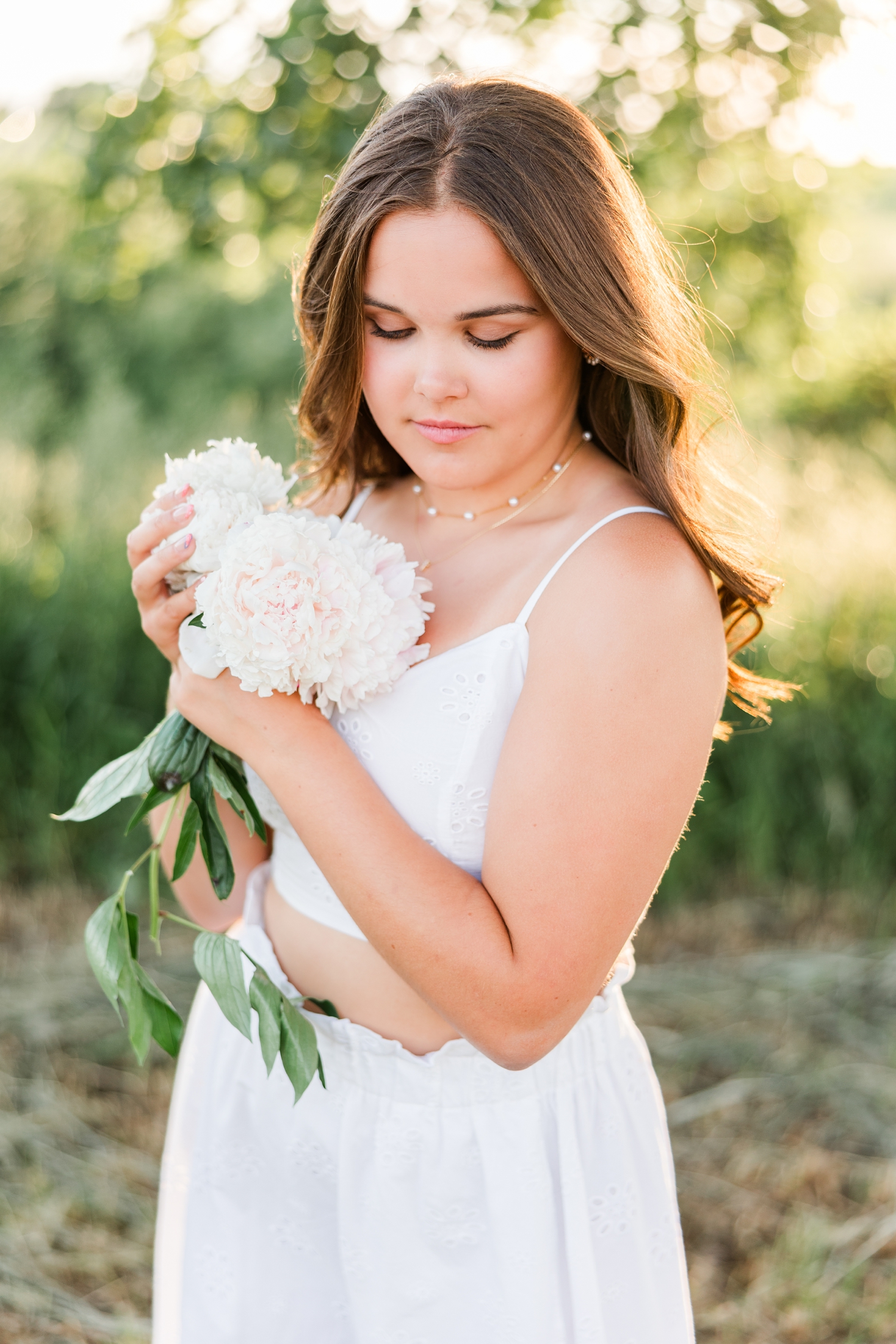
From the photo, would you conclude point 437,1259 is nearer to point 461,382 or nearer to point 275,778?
point 275,778

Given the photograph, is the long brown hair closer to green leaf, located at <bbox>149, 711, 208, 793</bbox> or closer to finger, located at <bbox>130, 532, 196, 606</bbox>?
finger, located at <bbox>130, 532, 196, 606</bbox>

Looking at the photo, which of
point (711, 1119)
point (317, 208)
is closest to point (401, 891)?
point (711, 1119)

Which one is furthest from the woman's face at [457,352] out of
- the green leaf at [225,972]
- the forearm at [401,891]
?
the green leaf at [225,972]

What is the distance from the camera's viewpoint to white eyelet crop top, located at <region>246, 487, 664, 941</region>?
3.96 ft

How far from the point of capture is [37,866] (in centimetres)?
372

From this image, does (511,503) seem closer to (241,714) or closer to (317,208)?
(241,714)

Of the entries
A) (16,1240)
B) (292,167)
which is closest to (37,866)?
(16,1240)

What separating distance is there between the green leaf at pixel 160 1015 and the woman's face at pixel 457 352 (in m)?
0.71

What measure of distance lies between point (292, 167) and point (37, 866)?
99.5 inches

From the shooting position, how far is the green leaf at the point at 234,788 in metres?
1.30

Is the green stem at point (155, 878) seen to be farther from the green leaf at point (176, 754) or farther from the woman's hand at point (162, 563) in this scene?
the woman's hand at point (162, 563)

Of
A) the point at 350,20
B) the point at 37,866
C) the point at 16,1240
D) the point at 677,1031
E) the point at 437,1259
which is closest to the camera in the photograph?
the point at 437,1259

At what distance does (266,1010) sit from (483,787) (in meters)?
0.36

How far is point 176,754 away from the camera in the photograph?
1.31 meters
